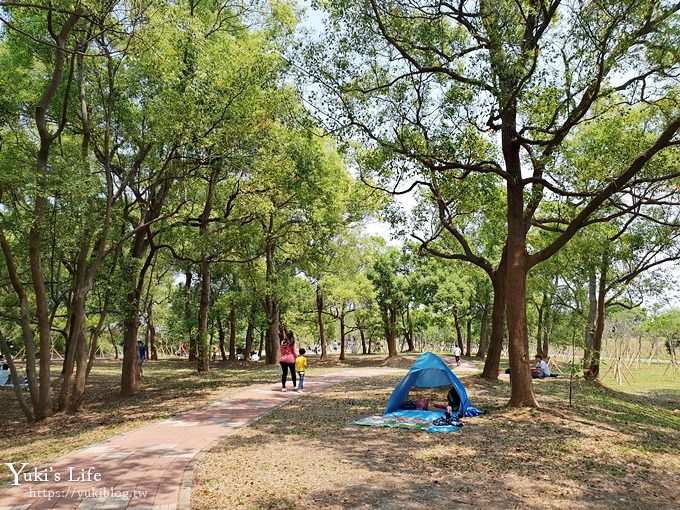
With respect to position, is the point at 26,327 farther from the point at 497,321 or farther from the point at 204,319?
the point at 497,321

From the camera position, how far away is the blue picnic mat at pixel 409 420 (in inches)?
343

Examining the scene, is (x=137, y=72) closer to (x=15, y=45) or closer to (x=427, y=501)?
(x=15, y=45)

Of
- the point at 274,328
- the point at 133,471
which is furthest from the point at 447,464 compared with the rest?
the point at 274,328

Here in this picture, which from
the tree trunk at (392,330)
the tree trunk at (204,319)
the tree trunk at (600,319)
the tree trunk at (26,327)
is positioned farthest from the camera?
the tree trunk at (392,330)

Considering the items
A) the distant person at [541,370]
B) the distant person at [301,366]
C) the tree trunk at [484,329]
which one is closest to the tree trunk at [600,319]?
the distant person at [541,370]

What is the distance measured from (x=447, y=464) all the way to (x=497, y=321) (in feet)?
29.8

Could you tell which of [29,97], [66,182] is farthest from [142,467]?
[29,97]

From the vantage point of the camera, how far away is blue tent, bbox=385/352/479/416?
9.93 m

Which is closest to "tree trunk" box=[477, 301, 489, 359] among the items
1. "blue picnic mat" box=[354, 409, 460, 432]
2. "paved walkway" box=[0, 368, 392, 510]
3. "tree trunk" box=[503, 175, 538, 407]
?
"tree trunk" box=[503, 175, 538, 407]

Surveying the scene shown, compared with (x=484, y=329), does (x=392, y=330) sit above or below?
above

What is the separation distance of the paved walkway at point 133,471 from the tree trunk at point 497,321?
8375 millimetres

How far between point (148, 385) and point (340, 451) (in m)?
11.2

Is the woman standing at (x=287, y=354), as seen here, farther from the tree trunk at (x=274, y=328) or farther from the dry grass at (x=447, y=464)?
the tree trunk at (x=274, y=328)

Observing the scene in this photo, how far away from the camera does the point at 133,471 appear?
6141mm
